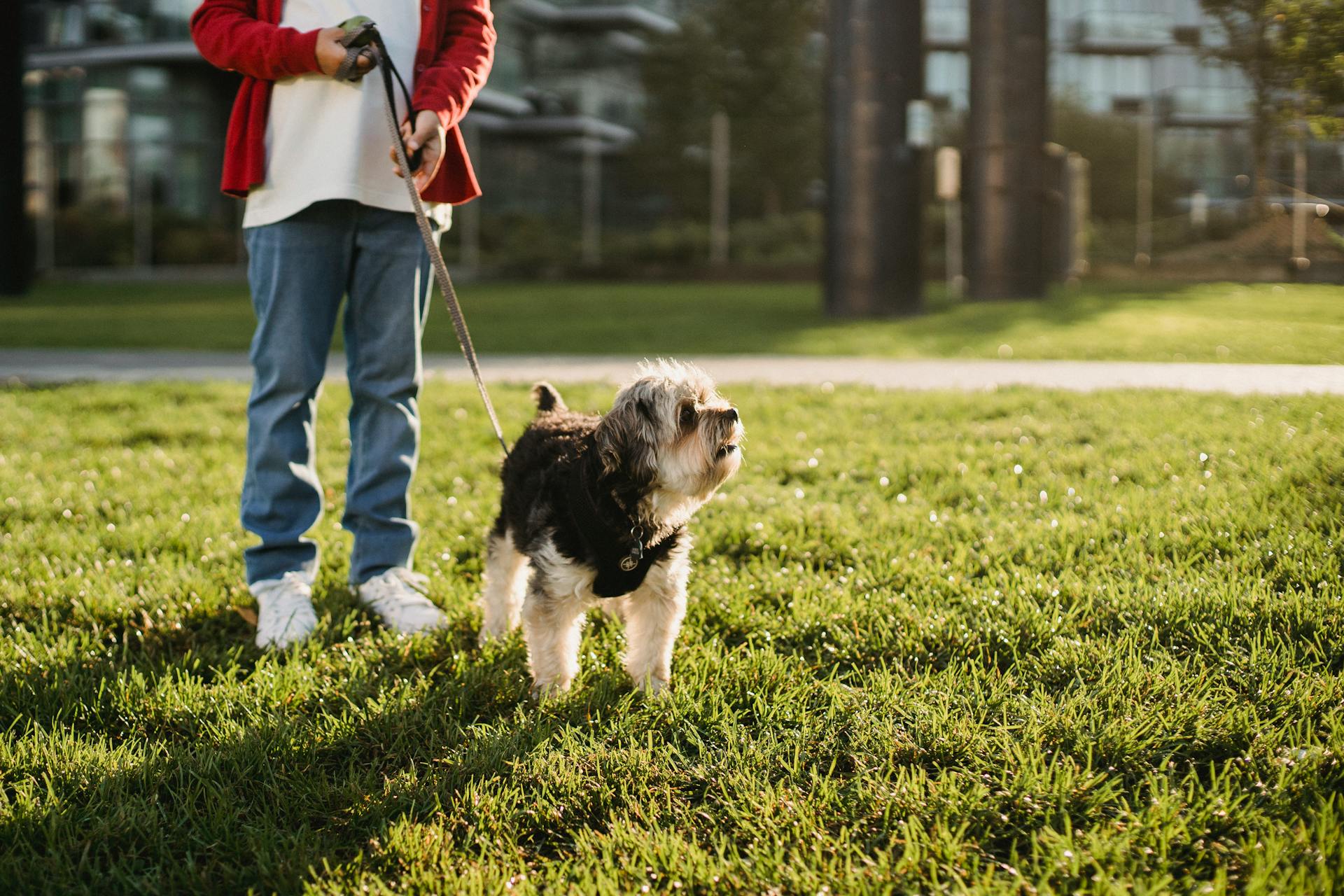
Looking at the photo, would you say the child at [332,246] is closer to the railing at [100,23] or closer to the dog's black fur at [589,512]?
the dog's black fur at [589,512]

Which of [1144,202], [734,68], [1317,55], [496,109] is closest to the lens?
[1317,55]

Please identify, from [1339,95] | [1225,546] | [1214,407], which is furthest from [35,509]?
[1214,407]

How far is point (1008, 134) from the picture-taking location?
54.2ft

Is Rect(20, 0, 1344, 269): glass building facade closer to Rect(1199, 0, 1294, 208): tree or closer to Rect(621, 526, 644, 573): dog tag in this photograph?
Rect(1199, 0, 1294, 208): tree

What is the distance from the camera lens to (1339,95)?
4332 mm

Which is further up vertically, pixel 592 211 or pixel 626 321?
pixel 592 211

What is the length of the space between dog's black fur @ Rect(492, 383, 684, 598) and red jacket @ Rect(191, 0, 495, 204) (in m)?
1.05

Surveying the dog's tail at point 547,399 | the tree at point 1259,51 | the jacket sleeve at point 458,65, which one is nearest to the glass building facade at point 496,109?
the tree at point 1259,51

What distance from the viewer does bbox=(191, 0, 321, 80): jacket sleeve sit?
10.7 ft

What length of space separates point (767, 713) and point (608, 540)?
2.00 feet

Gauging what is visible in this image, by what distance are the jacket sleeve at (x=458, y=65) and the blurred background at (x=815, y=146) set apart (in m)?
3.16

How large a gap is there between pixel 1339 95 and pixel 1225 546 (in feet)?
6.29

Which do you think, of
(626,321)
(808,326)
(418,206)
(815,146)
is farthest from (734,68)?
(418,206)

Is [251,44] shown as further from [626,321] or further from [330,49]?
[626,321]
